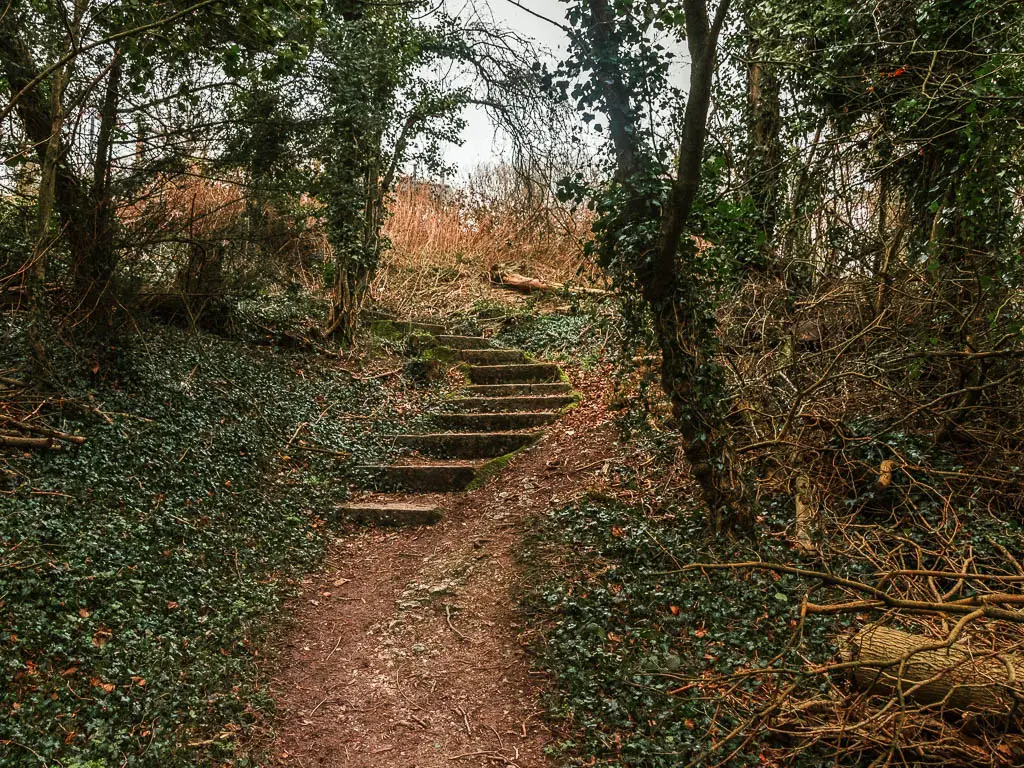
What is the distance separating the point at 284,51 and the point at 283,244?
4.26 metres

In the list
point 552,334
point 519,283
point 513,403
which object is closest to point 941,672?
point 513,403

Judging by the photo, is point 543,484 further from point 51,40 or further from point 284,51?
point 51,40

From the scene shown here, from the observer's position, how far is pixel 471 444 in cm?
720

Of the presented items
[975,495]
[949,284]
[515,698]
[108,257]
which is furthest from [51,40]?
[975,495]

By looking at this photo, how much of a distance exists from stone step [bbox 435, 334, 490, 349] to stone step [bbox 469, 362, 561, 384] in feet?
2.88

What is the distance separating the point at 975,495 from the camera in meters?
4.76

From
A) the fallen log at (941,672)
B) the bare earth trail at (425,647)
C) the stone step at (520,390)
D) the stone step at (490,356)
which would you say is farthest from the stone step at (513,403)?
the fallen log at (941,672)

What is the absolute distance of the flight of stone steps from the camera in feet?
20.4

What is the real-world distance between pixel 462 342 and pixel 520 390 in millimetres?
1891

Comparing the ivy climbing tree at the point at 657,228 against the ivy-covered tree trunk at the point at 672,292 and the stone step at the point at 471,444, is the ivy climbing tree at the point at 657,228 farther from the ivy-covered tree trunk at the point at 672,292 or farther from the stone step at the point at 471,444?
the stone step at the point at 471,444

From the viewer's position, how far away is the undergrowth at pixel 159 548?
3113 millimetres

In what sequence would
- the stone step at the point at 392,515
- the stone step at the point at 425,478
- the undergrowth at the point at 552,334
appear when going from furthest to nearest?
the undergrowth at the point at 552,334
the stone step at the point at 425,478
the stone step at the point at 392,515

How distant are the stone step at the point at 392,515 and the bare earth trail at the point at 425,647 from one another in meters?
0.09

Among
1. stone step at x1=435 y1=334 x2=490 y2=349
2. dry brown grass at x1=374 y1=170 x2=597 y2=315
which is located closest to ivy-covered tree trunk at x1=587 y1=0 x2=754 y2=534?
stone step at x1=435 y1=334 x2=490 y2=349
